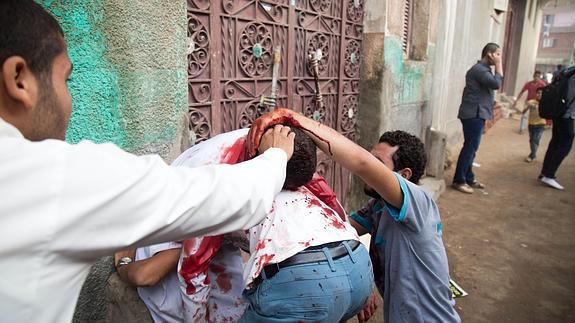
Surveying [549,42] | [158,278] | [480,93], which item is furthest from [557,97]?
[549,42]

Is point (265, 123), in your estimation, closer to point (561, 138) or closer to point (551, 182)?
point (561, 138)

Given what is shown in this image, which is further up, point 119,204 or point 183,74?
point 183,74

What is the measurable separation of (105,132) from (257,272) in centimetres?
96

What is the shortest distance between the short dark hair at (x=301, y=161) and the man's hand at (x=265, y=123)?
4cm

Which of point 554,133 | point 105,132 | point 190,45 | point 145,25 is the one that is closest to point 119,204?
point 105,132

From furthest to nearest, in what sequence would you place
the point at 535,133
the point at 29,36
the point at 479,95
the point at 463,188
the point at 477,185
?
the point at 535,133 < the point at 477,185 < the point at 463,188 < the point at 479,95 < the point at 29,36

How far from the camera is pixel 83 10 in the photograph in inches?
65.3

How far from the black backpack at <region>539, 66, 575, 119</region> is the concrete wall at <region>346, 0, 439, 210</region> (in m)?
1.86

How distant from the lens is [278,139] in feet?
4.48

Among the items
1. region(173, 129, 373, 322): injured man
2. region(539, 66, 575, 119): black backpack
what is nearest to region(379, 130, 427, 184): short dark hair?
region(173, 129, 373, 322): injured man

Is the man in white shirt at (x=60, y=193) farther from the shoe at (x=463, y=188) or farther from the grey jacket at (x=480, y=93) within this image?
the shoe at (x=463, y=188)

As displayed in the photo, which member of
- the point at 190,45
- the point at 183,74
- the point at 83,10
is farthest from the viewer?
the point at 190,45

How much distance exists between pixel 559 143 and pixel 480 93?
163 centimetres

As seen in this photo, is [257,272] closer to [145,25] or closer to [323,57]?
[145,25]
